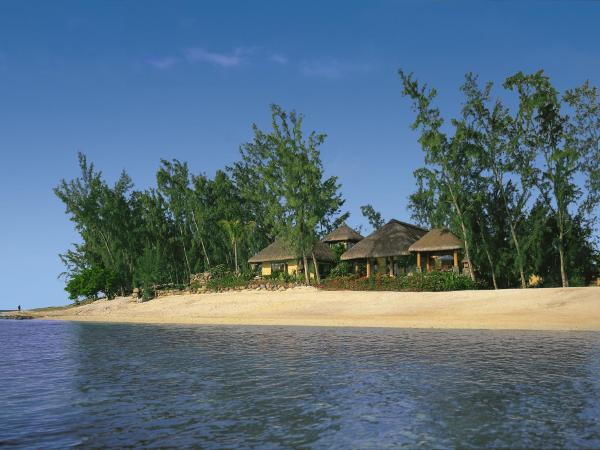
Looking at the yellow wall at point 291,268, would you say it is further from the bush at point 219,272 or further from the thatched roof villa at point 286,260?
the bush at point 219,272

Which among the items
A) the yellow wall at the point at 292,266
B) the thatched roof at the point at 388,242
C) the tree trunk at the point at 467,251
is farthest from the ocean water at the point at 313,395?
the yellow wall at the point at 292,266

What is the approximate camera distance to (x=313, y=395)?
36.5 ft

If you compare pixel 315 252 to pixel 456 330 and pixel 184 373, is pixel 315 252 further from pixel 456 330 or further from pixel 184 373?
pixel 184 373

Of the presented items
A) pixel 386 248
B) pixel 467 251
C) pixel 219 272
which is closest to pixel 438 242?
pixel 467 251

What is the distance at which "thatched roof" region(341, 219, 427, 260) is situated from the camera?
4659 cm

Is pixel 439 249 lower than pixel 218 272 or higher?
higher

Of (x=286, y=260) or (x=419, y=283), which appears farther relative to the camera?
(x=286, y=260)

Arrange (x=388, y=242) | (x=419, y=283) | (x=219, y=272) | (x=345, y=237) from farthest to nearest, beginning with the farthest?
(x=219, y=272) → (x=345, y=237) → (x=388, y=242) → (x=419, y=283)

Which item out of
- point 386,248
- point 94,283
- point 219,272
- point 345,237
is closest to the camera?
point 386,248

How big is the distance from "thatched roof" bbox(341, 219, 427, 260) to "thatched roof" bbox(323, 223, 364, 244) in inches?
166

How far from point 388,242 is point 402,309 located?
15448 millimetres

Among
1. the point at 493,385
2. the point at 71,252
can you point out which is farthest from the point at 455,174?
the point at 71,252

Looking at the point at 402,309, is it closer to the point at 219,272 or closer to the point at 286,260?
the point at 286,260

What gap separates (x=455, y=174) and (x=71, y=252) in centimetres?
5658
